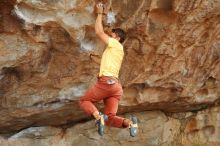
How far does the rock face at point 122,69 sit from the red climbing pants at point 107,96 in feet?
3.52

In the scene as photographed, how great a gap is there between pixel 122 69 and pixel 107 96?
162cm

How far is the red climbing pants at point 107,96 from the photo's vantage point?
669cm

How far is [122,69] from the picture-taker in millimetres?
8359

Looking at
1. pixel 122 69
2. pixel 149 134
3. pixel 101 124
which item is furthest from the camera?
pixel 149 134

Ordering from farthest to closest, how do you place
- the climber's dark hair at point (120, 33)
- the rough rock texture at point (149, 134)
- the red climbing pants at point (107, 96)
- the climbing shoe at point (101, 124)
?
the rough rock texture at point (149, 134), the climber's dark hair at point (120, 33), the red climbing pants at point (107, 96), the climbing shoe at point (101, 124)

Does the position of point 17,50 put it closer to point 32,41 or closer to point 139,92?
point 32,41

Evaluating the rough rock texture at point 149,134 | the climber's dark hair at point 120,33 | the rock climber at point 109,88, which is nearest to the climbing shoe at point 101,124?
the rock climber at point 109,88

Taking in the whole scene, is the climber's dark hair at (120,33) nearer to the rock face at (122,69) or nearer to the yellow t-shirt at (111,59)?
the rock face at (122,69)

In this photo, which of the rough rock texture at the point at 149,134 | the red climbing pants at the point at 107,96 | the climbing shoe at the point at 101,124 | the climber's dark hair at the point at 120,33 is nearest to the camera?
the climbing shoe at the point at 101,124

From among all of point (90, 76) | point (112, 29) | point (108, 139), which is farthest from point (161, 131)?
point (112, 29)

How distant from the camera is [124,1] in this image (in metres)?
7.53

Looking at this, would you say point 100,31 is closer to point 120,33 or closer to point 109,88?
point 109,88

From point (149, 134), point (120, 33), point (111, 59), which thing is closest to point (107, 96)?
point (111, 59)

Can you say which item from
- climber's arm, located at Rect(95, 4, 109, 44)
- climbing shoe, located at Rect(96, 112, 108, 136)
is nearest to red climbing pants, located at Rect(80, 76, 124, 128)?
climbing shoe, located at Rect(96, 112, 108, 136)
